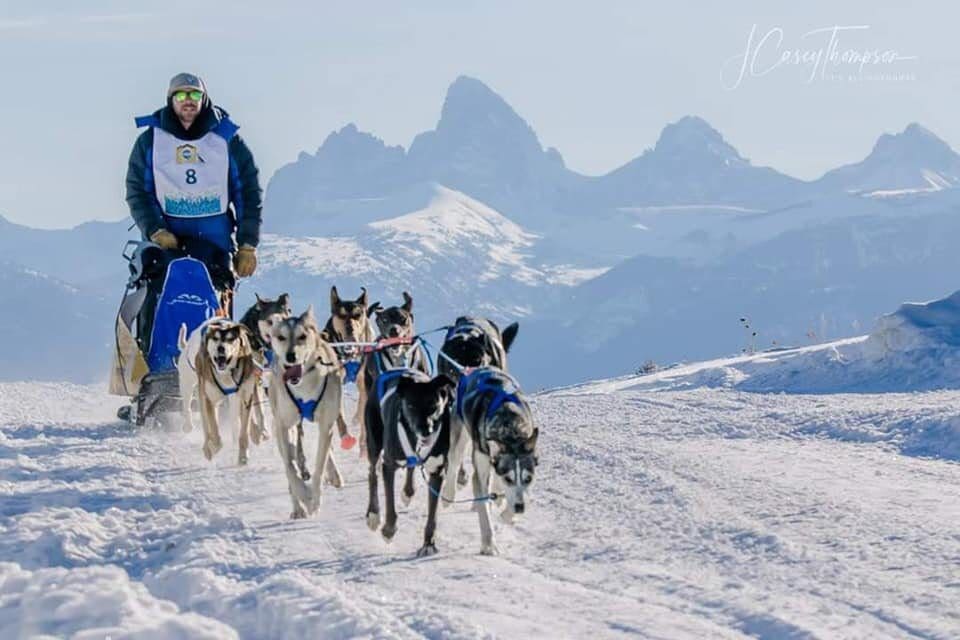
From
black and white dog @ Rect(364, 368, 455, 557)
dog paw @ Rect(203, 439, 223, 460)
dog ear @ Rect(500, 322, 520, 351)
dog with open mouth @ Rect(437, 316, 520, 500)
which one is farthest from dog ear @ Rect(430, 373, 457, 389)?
dog paw @ Rect(203, 439, 223, 460)

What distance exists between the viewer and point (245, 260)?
1147 centimetres

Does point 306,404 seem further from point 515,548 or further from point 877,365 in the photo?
point 877,365

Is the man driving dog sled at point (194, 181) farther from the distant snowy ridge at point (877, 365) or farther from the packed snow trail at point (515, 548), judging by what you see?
the distant snowy ridge at point (877, 365)

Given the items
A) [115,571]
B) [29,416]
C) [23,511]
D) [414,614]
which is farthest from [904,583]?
[29,416]

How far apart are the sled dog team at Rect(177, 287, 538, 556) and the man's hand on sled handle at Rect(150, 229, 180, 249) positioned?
29.4 inches

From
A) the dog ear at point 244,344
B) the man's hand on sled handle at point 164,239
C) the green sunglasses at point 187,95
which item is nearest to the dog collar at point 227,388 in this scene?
the dog ear at point 244,344

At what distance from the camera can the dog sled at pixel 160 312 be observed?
1134 centimetres

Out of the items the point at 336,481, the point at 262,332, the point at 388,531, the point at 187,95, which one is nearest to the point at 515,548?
the point at 388,531

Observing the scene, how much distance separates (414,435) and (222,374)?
2.98 metres

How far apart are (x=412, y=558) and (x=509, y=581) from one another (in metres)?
0.78

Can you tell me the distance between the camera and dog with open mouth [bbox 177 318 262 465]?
398 inches

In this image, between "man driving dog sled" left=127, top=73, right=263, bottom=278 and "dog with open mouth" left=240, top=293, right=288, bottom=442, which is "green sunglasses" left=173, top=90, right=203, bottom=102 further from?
"dog with open mouth" left=240, top=293, right=288, bottom=442

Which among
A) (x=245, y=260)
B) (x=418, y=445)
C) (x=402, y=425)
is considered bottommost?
(x=418, y=445)

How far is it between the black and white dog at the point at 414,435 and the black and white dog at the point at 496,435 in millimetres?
168
